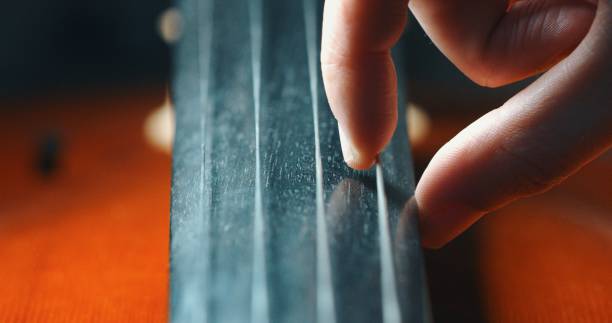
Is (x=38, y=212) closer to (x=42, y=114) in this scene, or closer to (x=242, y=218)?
(x=42, y=114)

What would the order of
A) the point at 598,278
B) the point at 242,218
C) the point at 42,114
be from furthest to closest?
the point at 42,114 → the point at 598,278 → the point at 242,218

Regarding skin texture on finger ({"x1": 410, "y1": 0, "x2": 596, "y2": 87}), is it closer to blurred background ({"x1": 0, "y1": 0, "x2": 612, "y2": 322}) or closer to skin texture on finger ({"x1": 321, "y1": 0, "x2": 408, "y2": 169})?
skin texture on finger ({"x1": 321, "y1": 0, "x2": 408, "y2": 169})

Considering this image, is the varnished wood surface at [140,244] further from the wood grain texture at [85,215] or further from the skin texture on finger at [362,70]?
the skin texture on finger at [362,70]

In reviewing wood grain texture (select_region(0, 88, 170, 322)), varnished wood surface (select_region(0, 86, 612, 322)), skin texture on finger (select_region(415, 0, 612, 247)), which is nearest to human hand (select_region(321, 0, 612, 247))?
skin texture on finger (select_region(415, 0, 612, 247))

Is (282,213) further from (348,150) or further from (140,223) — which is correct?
(140,223)

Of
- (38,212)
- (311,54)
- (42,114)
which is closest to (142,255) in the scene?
(38,212)

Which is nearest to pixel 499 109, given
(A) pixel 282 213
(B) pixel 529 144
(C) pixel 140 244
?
(B) pixel 529 144

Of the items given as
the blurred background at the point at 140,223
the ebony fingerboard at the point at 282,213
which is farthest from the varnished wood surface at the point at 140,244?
the ebony fingerboard at the point at 282,213
